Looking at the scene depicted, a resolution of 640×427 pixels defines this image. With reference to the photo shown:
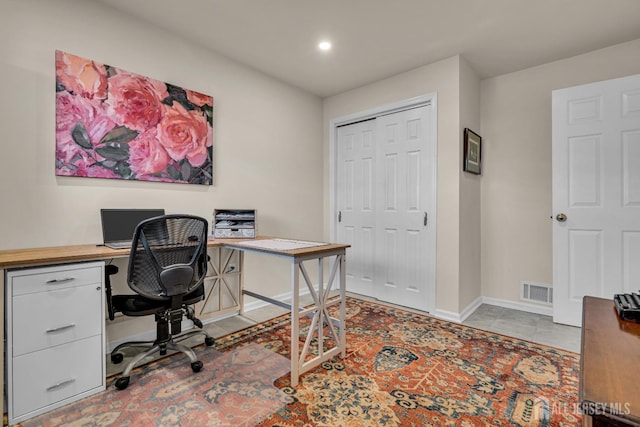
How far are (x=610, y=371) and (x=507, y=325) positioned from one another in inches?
94.1

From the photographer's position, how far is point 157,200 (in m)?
2.51

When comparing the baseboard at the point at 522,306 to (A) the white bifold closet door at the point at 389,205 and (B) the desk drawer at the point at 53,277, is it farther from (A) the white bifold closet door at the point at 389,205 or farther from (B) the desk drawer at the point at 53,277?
(B) the desk drawer at the point at 53,277

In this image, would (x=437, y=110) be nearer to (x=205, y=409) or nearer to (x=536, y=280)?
(x=536, y=280)

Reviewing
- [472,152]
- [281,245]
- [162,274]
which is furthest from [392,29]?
[162,274]

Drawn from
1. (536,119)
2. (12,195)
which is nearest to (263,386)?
(12,195)

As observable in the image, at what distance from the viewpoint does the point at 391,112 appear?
3.48 meters

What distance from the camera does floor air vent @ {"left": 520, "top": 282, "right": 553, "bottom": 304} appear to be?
10.3 ft

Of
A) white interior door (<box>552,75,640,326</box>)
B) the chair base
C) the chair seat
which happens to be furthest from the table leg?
white interior door (<box>552,75,640,326</box>)

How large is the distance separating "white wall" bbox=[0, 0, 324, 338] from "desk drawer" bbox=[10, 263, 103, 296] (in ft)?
1.65

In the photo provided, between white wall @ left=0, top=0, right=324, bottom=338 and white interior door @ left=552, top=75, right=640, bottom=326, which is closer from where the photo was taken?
white wall @ left=0, top=0, right=324, bottom=338

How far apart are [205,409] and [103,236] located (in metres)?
1.38

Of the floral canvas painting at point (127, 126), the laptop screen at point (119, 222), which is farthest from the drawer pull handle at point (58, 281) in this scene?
the floral canvas painting at point (127, 126)

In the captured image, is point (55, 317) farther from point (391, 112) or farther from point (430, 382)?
point (391, 112)

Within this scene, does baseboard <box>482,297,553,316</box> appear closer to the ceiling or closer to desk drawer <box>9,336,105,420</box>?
the ceiling
